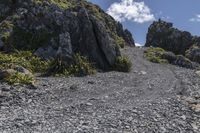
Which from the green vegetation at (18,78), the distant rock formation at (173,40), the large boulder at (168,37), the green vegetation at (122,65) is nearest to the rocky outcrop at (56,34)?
the green vegetation at (122,65)

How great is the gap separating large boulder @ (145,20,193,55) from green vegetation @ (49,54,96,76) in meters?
72.8

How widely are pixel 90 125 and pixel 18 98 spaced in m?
7.18

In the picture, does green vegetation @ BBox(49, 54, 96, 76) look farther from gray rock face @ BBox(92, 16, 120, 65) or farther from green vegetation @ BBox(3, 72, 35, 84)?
green vegetation @ BBox(3, 72, 35, 84)

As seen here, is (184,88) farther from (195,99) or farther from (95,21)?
(95,21)

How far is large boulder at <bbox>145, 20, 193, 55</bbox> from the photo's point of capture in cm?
11562

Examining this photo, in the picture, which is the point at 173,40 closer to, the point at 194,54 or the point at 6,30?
the point at 194,54

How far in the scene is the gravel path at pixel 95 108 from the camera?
2167 centimetres

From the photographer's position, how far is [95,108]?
84.6ft

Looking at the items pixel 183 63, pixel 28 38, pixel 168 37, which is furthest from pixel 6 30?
pixel 168 37

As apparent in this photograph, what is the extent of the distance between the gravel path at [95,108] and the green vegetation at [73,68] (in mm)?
3268

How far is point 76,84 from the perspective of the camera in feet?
112

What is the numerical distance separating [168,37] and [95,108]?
330 ft

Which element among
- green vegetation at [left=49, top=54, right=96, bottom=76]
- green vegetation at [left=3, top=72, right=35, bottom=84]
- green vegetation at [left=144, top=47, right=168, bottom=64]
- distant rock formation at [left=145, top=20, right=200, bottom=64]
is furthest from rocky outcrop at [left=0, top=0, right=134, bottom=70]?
distant rock formation at [left=145, top=20, right=200, bottom=64]

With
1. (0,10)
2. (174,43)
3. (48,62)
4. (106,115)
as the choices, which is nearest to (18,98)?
(106,115)
